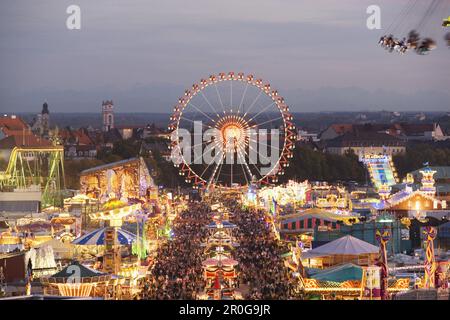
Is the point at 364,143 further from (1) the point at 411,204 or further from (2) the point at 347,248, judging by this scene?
(2) the point at 347,248

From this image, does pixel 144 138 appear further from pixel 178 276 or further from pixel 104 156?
pixel 178 276

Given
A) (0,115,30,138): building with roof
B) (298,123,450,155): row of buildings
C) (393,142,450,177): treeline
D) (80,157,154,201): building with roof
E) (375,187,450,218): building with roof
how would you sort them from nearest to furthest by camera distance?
(375,187,450,218): building with roof → (80,157,154,201): building with roof → (0,115,30,138): building with roof → (393,142,450,177): treeline → (298,123,450,155): row of buildings

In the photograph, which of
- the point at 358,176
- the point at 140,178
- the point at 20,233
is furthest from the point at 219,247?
the point at 358,176

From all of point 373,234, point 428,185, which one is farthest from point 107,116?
point 373,234

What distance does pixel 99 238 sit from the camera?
36.9 metres

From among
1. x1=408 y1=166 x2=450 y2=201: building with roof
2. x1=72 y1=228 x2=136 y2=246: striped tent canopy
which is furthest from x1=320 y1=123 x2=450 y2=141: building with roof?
x1=72 y1=228 x2=136 y2=246: striped tent canopy

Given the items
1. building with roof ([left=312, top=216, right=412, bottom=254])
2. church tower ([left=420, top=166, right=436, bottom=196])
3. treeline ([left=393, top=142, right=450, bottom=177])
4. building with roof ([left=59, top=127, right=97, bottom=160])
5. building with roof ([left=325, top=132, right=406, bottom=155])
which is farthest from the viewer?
building with roof ([left=325, top=132, right=406, bottom=155])

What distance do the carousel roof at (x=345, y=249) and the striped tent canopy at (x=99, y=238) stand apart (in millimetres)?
5945

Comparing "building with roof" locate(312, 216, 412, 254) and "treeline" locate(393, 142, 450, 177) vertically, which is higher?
"treeline" locate(393, 142, 450, 177)

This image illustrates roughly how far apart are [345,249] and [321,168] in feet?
194

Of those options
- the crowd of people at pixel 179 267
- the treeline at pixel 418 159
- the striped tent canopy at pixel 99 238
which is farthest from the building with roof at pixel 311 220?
the treeline at pixel 418 159

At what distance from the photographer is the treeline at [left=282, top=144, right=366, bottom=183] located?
9106cm

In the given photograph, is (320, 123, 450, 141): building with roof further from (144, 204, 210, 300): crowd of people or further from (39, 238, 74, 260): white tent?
(39, 238, 74, 260): white tent

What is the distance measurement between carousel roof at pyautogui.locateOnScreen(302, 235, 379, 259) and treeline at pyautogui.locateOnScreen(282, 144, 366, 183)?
55.8 metres
